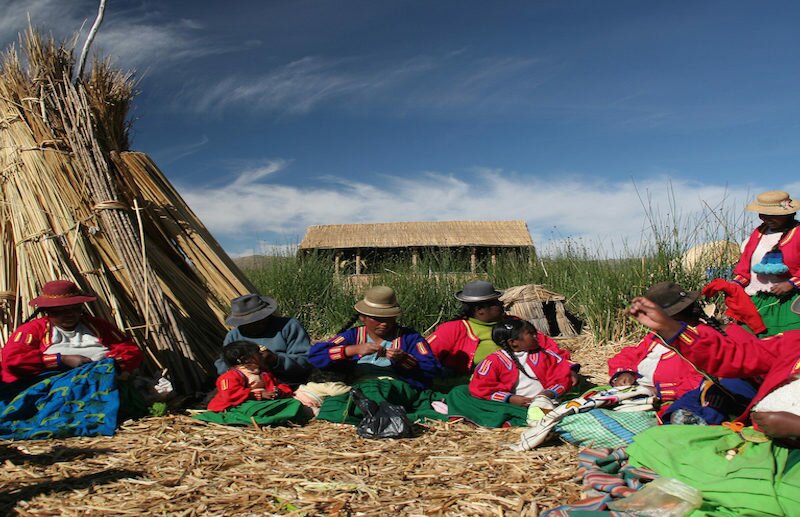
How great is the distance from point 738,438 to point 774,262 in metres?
2.50

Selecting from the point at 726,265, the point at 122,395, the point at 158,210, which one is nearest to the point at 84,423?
the point at 122,395

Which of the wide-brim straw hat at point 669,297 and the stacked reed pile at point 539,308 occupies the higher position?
the wide-brim straw hat at point 669,297

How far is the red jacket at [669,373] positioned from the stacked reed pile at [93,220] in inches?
124

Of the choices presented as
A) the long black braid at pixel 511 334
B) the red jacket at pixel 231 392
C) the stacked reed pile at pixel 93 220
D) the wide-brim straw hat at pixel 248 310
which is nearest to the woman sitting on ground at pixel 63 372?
the stacked reed pile at pixel 93 220

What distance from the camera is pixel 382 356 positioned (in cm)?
424

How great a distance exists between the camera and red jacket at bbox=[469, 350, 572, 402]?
4.05m

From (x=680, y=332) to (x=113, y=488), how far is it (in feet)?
8.56

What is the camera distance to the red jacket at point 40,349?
3.86m

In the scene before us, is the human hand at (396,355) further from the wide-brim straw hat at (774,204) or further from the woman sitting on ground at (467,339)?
the wide-brim straw hat at (774,204)

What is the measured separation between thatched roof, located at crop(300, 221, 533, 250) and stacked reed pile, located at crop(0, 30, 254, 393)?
34.4 ft

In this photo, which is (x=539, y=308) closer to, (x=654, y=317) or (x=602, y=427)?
(x=602, y=427)

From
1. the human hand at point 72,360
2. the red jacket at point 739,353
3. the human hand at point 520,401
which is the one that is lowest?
the human hand at point 520,401

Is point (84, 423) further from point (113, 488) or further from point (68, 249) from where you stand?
point (68, 249)

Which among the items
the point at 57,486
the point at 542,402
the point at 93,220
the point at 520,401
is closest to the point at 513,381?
the point at 520,401
